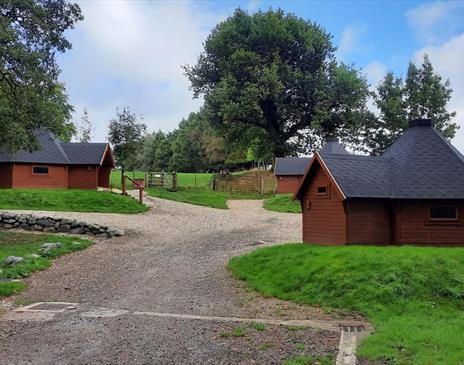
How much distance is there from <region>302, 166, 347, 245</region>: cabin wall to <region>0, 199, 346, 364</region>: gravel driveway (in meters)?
3.32

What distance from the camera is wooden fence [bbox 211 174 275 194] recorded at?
53.9 metres

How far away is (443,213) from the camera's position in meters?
16.7

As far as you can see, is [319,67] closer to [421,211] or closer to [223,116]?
[223,116]

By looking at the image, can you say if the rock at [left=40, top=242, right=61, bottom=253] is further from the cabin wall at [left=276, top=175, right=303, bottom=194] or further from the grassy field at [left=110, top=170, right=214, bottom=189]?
the cabin wall at [left=276, top=175, right=303, bottom=194]

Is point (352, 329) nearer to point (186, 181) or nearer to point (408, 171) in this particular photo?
point (408, 171)

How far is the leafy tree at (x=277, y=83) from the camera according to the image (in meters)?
52.2

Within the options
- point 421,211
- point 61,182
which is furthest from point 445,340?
point 61,182

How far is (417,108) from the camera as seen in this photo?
50.5m

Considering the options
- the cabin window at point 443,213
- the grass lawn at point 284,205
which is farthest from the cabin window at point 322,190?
the grass lawn at point 284,205

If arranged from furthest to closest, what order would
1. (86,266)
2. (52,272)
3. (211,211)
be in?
1. (211,211)
2. (86,266)
3. (52,272)

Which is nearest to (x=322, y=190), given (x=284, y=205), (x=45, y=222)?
(x=45, y=222)

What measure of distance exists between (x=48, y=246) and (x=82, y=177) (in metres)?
19.7

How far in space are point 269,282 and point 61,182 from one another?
27378 mm

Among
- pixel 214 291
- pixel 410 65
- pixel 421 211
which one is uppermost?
pixel 410 65
